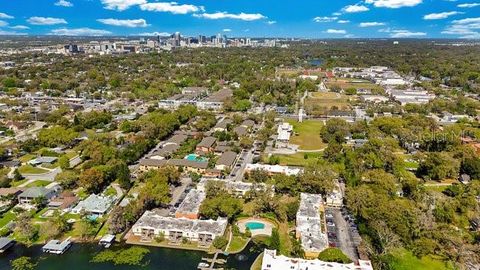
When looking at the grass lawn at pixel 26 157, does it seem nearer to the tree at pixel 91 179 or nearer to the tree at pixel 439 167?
the tree at pixel 91 179

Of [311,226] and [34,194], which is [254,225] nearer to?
[311,226]

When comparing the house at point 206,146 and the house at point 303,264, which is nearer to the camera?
the house at point 303,264

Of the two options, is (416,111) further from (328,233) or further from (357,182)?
(328,233)

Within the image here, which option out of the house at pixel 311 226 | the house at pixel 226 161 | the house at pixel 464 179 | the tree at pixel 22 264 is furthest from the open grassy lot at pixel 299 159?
the tree at pixel 22 264

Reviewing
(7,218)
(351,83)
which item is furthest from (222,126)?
(351,83)

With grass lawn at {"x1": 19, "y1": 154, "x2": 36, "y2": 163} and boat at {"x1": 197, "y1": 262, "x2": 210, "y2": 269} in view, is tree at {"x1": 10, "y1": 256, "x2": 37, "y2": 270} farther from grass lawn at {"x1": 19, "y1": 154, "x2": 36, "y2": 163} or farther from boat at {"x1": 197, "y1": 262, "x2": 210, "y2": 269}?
grass lawn at {"x1": 19, "y1": 154, "x2": 36, "y2": 163}

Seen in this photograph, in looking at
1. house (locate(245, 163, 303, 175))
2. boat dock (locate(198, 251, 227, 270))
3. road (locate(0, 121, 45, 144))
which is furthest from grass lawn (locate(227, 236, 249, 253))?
road (locate(0, 121, 45, 144))

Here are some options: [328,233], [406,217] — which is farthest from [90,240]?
[406,217]
